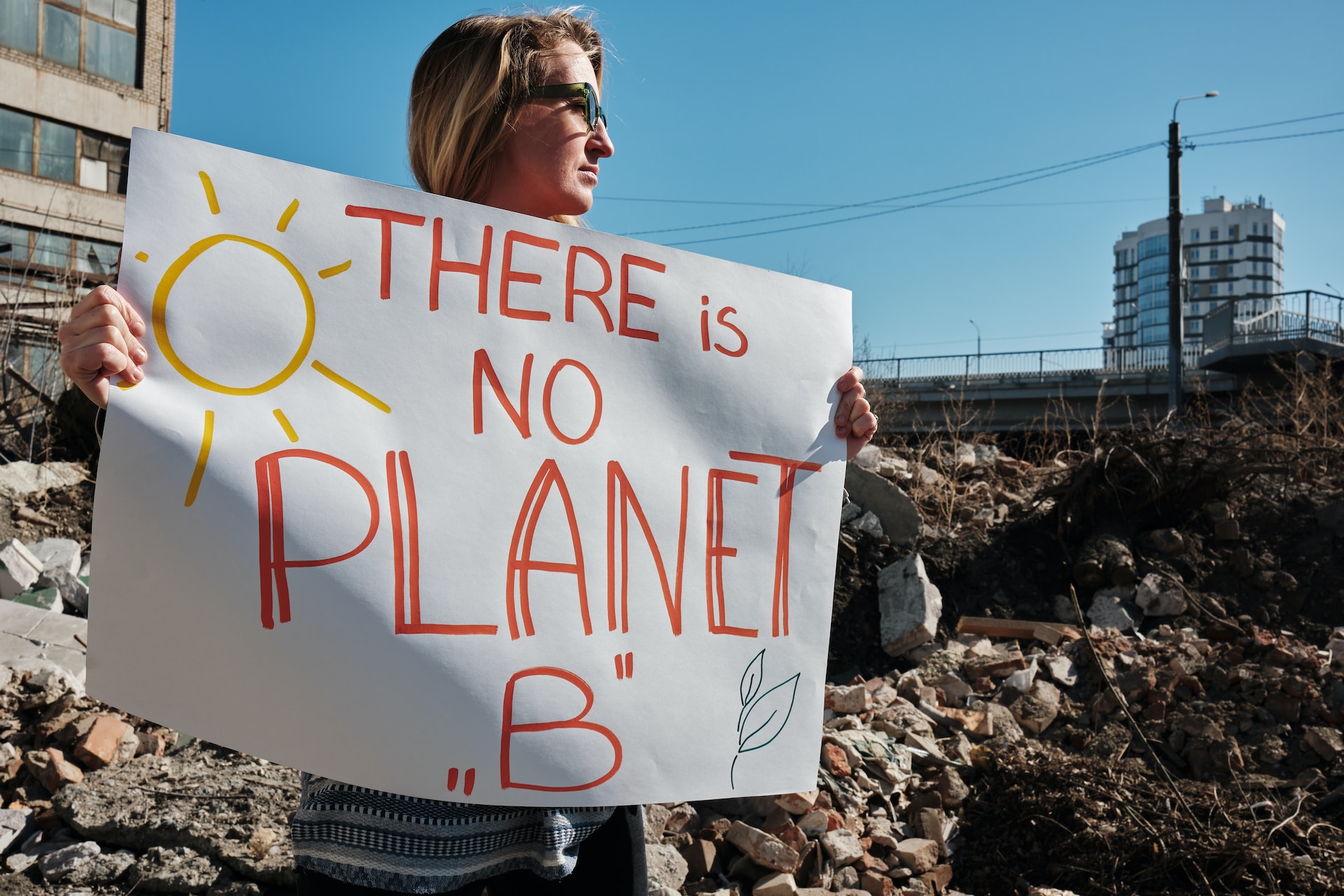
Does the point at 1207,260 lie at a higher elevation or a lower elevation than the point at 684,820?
higher

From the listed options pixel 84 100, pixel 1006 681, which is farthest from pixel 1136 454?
pixel 84 100

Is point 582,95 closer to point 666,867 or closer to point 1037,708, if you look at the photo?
point 666,867

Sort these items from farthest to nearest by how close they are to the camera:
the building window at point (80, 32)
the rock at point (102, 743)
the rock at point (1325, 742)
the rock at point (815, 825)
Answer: the building window at point (80, 32), the rock at point (1325, 742), the rock at point (102, 743), the rock at point (815, 825)

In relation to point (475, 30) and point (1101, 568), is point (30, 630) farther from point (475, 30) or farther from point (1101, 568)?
point (1101, 568)

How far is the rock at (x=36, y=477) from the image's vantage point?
6895 millimetres

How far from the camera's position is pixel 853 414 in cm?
161

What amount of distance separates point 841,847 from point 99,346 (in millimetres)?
2850

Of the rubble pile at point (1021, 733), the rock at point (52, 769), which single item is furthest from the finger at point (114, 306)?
the rock at point (52, 769)

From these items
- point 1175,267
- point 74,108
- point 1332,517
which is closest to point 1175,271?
point 1175,267

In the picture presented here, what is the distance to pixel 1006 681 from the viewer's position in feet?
16.0

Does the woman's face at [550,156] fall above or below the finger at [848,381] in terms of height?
above

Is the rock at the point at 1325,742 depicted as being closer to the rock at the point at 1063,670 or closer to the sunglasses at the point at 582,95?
the rock at the point at 1063,670

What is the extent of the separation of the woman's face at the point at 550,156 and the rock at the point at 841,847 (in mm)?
2534

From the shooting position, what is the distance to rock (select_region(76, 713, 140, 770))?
3543mm
